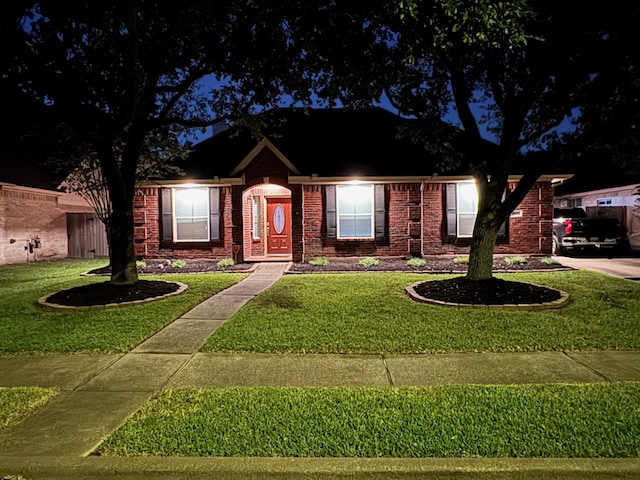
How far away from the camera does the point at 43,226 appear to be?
18875mm

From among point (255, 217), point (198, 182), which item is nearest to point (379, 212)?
point (255, 217)

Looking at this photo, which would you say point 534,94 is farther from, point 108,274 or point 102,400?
point 108,274

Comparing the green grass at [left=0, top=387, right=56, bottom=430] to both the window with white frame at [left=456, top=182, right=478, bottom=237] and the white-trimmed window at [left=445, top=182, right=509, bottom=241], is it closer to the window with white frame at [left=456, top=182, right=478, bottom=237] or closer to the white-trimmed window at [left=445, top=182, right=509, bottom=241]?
the white-trimmed window at [left=445, top=182, right=509, bottom=241]

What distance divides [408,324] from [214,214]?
1072cm

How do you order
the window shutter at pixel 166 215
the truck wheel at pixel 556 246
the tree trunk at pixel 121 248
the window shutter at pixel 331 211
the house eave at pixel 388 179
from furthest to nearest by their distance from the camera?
the truck wheel at pixel 556 246, the window shutter at pixel 166 215, the window shutter at pixel 331 211, the house eave at pixel 388 179, the tree trunk at pixel 121 248

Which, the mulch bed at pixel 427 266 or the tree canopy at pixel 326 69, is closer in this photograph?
the tree canopy at pixel 326 69

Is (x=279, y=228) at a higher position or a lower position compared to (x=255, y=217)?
lower

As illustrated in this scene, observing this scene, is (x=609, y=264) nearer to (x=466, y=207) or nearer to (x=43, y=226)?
(x=466, y=207)

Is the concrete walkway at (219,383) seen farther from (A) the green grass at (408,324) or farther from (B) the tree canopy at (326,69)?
(B) the tree canopy at (326,69)

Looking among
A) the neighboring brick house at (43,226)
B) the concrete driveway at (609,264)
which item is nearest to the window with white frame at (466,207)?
the concrete driveway at (609,264)

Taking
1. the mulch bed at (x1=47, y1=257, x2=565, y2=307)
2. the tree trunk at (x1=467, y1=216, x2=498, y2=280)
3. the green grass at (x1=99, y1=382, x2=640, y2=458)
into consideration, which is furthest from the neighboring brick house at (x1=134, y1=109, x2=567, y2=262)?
the green grass at (x1=99, y1=382, x2=640, y2=458)

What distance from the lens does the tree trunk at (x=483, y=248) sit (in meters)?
9.84

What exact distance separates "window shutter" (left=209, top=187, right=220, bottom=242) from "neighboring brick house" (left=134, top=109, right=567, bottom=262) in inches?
1.5

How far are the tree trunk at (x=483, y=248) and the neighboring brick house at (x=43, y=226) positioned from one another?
56.7 feet
